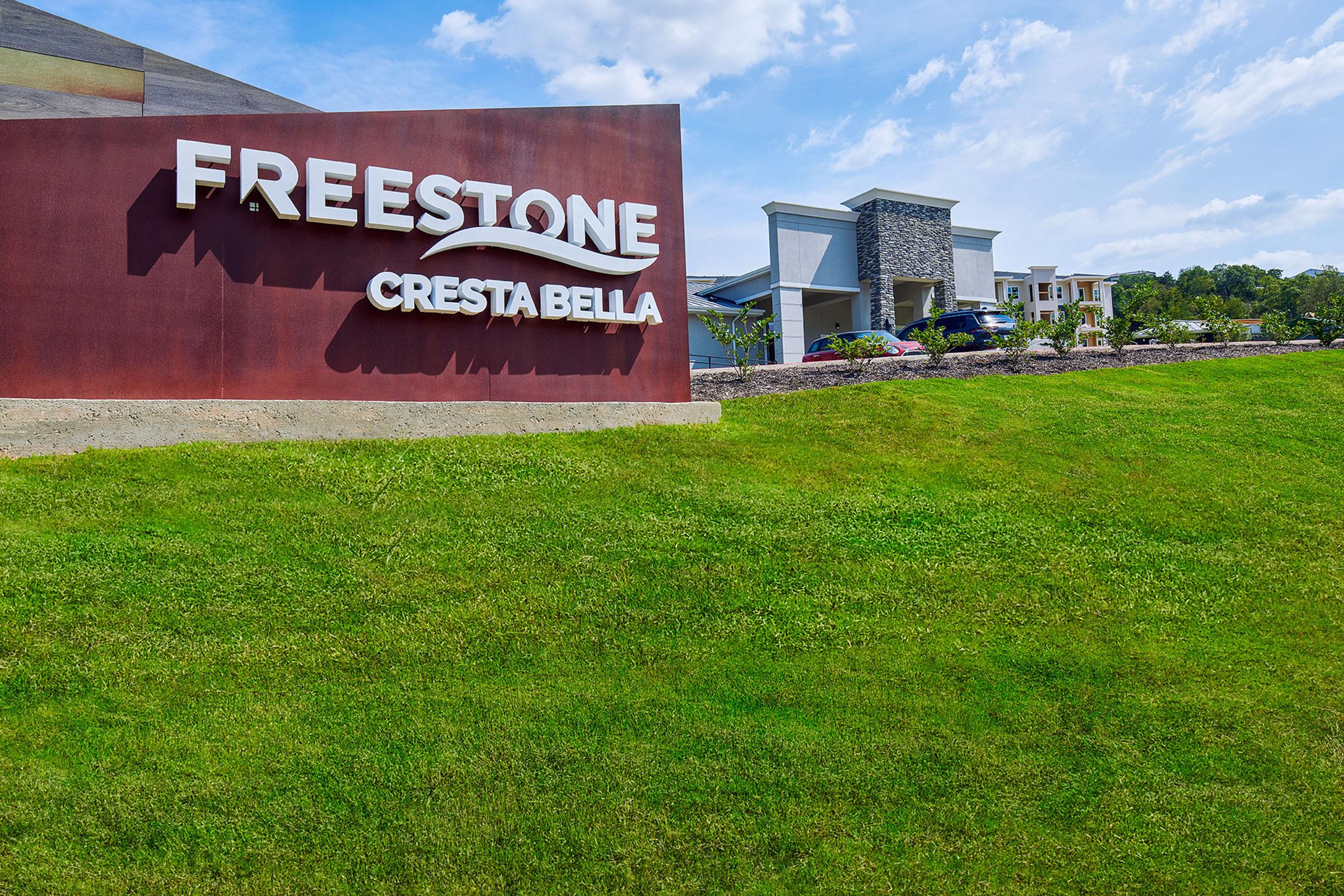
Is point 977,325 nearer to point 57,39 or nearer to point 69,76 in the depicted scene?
point 69,76

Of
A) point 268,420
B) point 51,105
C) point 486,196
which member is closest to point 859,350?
point 486,196

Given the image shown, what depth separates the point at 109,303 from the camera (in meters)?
9.38

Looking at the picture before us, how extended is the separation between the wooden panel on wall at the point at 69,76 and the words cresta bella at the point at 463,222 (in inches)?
329

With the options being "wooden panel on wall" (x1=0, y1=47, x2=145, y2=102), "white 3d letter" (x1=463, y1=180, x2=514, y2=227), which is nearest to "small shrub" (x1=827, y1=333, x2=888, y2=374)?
"white 3d letter" (x1=463, y1=180, x2=514, y2=227)

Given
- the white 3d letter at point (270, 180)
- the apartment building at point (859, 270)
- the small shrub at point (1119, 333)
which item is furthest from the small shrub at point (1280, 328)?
the white 3d letter at point (270, 180)

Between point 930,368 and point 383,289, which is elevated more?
point 383,289

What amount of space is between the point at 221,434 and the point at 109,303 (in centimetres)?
179

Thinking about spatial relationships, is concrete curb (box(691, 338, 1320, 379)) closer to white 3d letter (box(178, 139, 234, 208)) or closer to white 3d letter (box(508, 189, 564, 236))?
white 3d letter (box(508, 189, 564, 236))

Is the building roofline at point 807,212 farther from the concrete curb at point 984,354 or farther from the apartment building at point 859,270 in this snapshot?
the concrete curb at point 984,354

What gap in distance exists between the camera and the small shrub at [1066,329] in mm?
18766

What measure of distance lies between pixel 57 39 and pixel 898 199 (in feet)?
91.7

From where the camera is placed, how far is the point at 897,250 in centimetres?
3472

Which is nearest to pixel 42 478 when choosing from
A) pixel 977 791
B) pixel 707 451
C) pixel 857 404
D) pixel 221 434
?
pixel 221 434

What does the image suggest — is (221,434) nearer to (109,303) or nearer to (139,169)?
(109,303)
